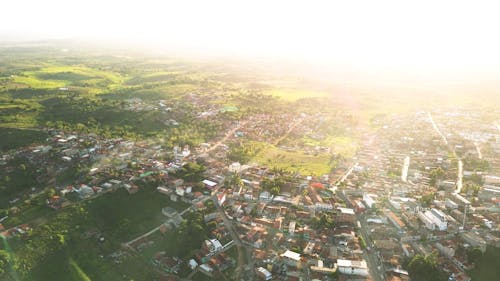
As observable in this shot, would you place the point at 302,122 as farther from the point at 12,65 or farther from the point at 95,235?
the point at 12,65

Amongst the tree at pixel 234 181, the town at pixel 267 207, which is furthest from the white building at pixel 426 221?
the tree at pixel 234 181

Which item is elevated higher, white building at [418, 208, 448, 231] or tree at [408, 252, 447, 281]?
white building at [418, 208, 448, 231]

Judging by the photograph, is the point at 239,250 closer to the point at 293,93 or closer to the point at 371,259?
the point at 371,259

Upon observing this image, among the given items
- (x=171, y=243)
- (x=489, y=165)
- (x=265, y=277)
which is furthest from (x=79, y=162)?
(x=489, y=165)

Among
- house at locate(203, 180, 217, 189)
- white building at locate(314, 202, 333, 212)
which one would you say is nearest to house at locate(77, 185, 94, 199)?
house at locate(203, 180, 217, 189)

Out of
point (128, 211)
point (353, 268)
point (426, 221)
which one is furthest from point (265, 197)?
point (426, 221)

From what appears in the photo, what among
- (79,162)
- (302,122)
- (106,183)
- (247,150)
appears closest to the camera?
(106,183)

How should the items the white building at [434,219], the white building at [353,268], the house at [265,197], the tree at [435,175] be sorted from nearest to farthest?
the white building at [353,268] < the white building at [434,219] < the house at [265,197] < the tree at [435,175]

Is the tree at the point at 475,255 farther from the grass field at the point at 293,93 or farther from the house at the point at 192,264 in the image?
the grass field at the point at 293,93

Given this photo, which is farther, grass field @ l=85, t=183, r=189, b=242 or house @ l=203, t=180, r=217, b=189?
house @ l=203, t=180, r=217, b=189

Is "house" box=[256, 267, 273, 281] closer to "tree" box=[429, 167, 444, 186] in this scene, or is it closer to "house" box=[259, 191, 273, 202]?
"house" box=[259, 191, 273, 202]

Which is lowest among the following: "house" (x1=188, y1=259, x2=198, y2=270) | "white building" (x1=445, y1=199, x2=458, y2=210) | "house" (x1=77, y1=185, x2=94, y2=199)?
"house" (x1=188, y1=259, x2=198, y2=270)
